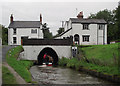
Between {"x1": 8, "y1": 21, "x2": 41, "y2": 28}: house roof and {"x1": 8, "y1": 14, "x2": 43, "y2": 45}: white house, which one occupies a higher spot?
{"x1": 8, "y1": 21, "x2": 41, "y2": 28}: house roof

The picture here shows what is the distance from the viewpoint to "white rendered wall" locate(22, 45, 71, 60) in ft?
108

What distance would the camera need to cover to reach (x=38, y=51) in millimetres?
33125

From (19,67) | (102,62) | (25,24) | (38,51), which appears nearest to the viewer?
(19,67)

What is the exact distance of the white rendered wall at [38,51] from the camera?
32844 millimetres

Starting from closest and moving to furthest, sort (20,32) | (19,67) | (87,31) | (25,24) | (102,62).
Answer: (19,67)
(102,62)
(87,31)
(20,32)
(25,24)

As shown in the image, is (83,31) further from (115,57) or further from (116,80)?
(116,80)

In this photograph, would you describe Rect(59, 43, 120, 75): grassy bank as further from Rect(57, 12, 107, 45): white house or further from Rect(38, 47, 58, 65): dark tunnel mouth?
Rect(57, 12, 107, 45): white house

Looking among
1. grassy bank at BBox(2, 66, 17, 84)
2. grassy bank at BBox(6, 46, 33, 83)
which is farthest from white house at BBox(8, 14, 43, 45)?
grassy bank at BBox(2, 66, 17, 84)

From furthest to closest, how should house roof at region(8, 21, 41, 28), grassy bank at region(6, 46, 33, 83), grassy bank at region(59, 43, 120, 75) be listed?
house roof at region(8, 21, 41, 28)
grassy bank at region(59, 43, 120, 75)
grassy bank at region(6, 46, 33, 83)

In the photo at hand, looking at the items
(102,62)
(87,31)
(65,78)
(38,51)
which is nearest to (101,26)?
(87,31)

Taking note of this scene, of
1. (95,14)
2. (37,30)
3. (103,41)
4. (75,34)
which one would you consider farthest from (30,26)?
(95,14)

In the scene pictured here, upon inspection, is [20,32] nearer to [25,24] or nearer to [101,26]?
[25,24]

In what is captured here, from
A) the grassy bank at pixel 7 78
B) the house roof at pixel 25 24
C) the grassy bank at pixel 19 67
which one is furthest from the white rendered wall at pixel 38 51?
the house roof at pixel 25 24

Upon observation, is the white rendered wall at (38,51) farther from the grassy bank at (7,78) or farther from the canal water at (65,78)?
the grassy bank at (7,78)
